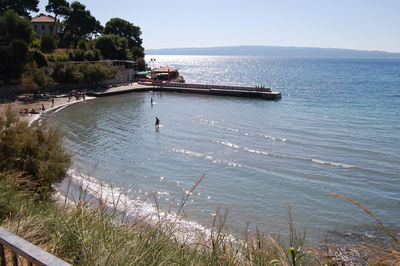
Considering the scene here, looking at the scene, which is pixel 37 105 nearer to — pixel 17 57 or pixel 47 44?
pixel 17 57

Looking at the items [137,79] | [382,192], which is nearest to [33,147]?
[382,192]

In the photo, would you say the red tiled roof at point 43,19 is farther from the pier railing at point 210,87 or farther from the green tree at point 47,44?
the pier railing at point 210,87

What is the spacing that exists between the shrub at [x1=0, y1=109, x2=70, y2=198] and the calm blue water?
10.7 feet

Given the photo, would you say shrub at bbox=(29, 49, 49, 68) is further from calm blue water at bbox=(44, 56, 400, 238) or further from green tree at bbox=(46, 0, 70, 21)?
green tree at bbox=(46, 0, 70, 21)

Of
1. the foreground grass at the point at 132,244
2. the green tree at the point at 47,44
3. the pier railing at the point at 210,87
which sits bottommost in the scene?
the pier railing at the point at 210,87

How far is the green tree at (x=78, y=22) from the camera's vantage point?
67.1 meters

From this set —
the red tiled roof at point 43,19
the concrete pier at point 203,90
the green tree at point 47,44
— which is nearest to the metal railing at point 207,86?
the concrete pier at point 203,90

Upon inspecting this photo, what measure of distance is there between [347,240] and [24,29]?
4552 cm

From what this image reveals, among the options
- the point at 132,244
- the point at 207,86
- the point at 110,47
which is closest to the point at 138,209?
the point at 132,244

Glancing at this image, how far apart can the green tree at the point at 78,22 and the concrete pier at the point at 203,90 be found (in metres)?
20.6

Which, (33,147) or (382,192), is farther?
(382,192)

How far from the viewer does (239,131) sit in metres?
29.2

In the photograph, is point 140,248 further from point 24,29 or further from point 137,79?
point 137,79

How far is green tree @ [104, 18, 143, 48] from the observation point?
266 ft
